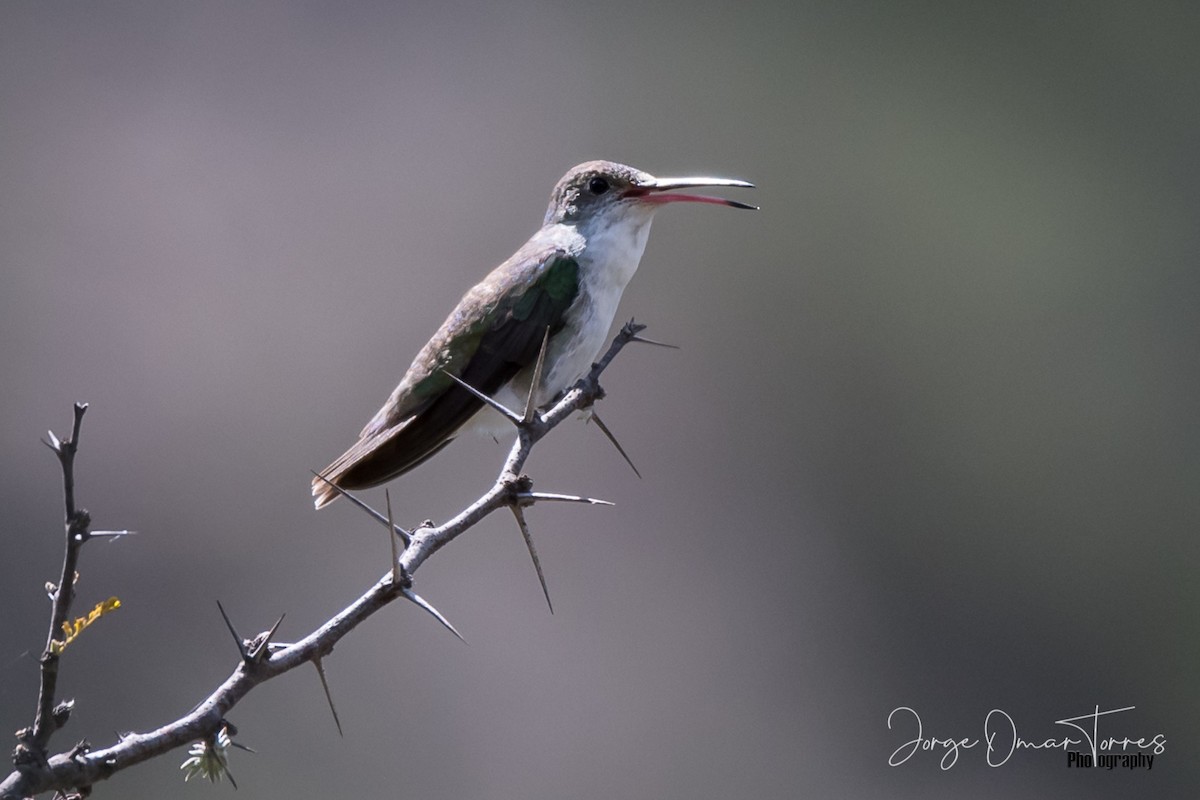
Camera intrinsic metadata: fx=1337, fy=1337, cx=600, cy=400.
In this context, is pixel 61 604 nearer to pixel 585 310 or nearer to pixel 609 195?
pixel 585 310

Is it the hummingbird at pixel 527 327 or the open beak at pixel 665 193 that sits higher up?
the open beak at pixel 665 193

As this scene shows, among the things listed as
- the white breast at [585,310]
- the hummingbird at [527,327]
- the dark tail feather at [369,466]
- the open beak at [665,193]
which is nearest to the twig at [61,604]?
the dark tail feather at [369,466]

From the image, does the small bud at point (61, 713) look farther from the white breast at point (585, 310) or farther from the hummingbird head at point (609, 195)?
the hummingbird head at point (609, 195)

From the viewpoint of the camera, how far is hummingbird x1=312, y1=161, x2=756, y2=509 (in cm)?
472

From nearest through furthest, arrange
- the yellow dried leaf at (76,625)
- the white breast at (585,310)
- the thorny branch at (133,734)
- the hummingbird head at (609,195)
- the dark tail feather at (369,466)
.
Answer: the thorny branch at (133,734) → the yellow dried leaf at (76,625) → the dark tail feather at (369,466) → the white breast at (585,310) → the hummingbird head at (609,195)

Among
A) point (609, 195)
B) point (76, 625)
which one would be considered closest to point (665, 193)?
point (609, 195)

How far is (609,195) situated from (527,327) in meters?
0.87

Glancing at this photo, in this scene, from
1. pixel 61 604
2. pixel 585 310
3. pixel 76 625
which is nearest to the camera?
pixel 61 604

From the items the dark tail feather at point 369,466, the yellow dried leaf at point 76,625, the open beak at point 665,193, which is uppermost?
the open beak at point 665,193

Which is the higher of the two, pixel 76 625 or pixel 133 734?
pixel 76 625

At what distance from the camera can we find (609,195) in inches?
223

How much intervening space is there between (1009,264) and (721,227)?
4.46m

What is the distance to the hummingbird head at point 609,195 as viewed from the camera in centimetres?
554

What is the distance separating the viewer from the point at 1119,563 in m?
16.8
